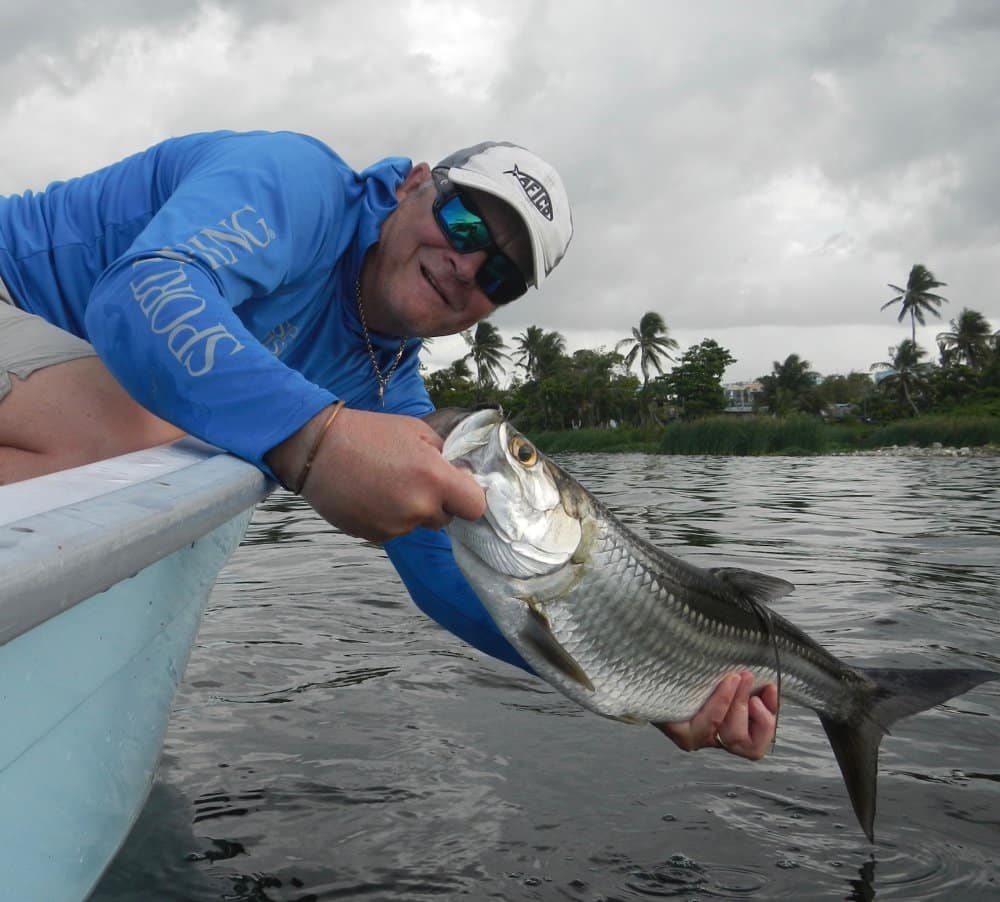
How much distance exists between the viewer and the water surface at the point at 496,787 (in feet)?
8.73

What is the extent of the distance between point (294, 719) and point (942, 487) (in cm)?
1739

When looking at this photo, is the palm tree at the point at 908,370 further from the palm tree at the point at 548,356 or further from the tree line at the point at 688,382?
the palm tree at the point at 548,356

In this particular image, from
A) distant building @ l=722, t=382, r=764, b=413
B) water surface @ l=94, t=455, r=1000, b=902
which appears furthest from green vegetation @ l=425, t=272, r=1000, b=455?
water surface @ l=94, t=455, r=1000, b=902

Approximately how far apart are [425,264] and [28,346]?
1115 mm

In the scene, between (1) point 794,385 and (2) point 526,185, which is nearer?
(2) point 526,185

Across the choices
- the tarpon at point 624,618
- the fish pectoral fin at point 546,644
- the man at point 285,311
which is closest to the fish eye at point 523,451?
the tarpon at point 624,618

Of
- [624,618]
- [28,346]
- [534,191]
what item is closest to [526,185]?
[534,191]

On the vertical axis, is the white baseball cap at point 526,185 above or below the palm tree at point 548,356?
below

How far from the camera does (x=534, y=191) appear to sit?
107 inches

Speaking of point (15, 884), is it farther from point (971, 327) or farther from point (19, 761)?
point (971, 327)

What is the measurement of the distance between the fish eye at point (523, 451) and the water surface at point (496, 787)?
50.0 inches

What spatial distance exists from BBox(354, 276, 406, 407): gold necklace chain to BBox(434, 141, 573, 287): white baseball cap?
492 mm

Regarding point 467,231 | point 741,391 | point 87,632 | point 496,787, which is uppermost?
point 741,391

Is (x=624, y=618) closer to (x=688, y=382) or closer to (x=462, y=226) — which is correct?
(x=462, y=226)
